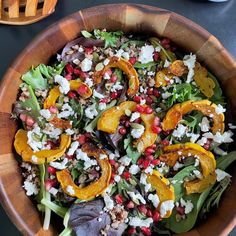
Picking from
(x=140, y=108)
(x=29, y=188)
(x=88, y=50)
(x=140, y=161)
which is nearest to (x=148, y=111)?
(x=140, y=108)

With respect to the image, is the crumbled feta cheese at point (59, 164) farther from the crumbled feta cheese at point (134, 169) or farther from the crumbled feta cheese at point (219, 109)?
the crumbled feta cheese at point (219, 109)

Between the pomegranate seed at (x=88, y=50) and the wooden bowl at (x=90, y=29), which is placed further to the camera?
the pomegranate seed at (x=88, y=50)

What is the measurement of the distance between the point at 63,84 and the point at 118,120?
159 mm

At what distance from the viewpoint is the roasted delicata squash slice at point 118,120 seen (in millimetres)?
1204

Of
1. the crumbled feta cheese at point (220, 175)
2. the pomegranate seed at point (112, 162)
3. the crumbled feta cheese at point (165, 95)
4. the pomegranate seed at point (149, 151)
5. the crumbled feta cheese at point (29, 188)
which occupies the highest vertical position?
the crumbled feta cheese at point (165, 95)

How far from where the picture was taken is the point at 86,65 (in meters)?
1.25

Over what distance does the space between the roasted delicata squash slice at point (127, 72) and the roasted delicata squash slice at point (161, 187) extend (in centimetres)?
21

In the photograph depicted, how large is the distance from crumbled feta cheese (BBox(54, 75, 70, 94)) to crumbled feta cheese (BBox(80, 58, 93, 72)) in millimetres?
55

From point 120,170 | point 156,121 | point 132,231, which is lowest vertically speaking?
point 132,231

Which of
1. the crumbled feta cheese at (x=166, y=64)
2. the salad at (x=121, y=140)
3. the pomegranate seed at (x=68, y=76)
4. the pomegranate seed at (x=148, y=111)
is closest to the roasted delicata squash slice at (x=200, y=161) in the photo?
the salad at (x=121, y=140)

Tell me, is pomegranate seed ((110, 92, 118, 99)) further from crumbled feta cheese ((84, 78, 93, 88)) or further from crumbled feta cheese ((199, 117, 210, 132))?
crumbled feta cheese ((199, 117, 210, 132))

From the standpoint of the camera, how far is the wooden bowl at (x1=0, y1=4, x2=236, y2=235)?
1159 millimetres

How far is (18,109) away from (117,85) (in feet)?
0.82

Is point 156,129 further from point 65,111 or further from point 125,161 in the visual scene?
point 65,111
